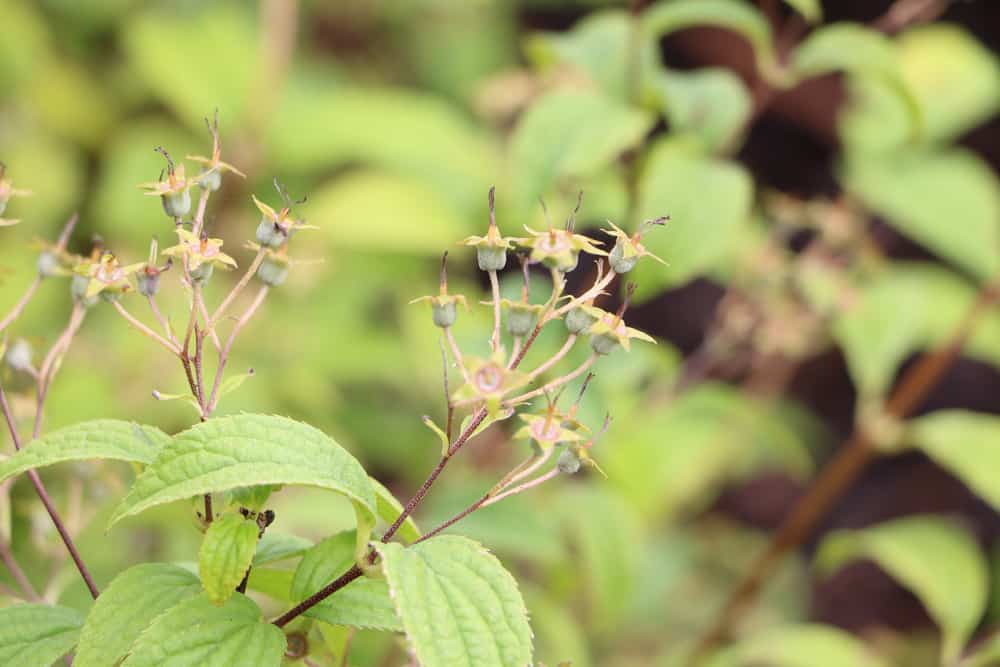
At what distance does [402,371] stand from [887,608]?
1354 mm

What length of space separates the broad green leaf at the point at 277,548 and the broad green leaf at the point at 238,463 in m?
0.10

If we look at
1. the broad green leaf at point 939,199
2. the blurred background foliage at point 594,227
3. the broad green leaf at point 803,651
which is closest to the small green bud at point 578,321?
the blurred background foliage at point 594,227

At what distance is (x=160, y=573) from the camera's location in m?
0.55

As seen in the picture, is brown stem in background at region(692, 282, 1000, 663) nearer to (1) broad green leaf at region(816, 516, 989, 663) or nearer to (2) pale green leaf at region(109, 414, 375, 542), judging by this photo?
(1) broad green leaf at region(816, 516, 989, 663)

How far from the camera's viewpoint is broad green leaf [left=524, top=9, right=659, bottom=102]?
1085 mm

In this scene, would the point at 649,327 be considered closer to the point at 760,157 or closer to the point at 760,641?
the point at 760,157

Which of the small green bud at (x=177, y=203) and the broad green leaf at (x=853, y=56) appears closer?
the small green bud at (x=177, y=203)

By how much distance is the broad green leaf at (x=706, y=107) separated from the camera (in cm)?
105

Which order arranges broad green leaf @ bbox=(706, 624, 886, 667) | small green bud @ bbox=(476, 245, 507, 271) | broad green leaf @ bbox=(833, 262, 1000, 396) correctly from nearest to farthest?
small green bud @ bbox=(476, 245, 507, 271) → broad green leaf @ bbox=(706, 624, 886, 667) → broad green leaf @ bbox=(833, 262, 1000, 396)

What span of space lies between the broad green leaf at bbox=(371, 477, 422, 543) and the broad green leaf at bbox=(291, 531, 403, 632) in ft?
0.08

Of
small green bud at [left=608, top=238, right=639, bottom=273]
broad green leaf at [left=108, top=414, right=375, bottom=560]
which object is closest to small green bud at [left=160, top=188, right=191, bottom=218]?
broad green leaf at [left=108, top=414, right=375, bottom=560]

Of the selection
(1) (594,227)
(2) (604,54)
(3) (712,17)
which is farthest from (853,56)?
(1) (594,227)

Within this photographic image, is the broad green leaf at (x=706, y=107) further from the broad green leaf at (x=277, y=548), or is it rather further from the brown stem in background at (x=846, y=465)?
the broad green leaf at (x=277, y=548)

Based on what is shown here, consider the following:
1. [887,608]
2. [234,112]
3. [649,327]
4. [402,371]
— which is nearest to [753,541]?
[887,608]
